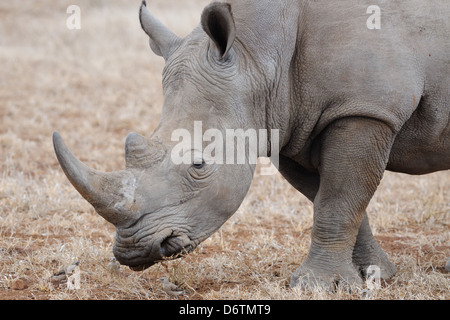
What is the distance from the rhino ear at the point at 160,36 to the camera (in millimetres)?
4906

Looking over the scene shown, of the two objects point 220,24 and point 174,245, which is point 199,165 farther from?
point 220,24

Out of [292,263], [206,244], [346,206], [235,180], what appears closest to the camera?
[235,180]

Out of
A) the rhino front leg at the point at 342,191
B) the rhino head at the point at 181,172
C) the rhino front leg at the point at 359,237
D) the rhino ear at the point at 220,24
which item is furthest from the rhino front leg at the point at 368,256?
the rhino ear at the point at 220,24

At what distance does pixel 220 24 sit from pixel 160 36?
680mm

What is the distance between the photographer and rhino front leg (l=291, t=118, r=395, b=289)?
4641 millimetres

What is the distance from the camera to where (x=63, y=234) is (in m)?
6.41

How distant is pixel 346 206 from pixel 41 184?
168 inches

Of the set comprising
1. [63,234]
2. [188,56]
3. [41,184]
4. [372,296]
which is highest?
[188,56]

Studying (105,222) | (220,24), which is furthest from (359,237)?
(105,222)

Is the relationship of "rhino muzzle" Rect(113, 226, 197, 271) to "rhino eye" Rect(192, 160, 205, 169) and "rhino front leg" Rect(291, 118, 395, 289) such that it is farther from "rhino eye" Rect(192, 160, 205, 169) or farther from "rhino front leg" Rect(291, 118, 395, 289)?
"rhino front leg" Rect(291, 118, 395, 289)

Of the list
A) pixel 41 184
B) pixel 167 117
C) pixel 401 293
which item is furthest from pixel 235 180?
pixel 41 184

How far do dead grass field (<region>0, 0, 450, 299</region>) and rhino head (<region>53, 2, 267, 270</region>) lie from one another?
46cm

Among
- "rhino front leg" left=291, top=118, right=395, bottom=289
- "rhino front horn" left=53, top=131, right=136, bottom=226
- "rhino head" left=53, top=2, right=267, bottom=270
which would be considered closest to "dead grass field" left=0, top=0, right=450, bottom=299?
"rhino front leg" left=291, top=118, right=395, bottom=289

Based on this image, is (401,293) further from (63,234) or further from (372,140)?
(63,234)
